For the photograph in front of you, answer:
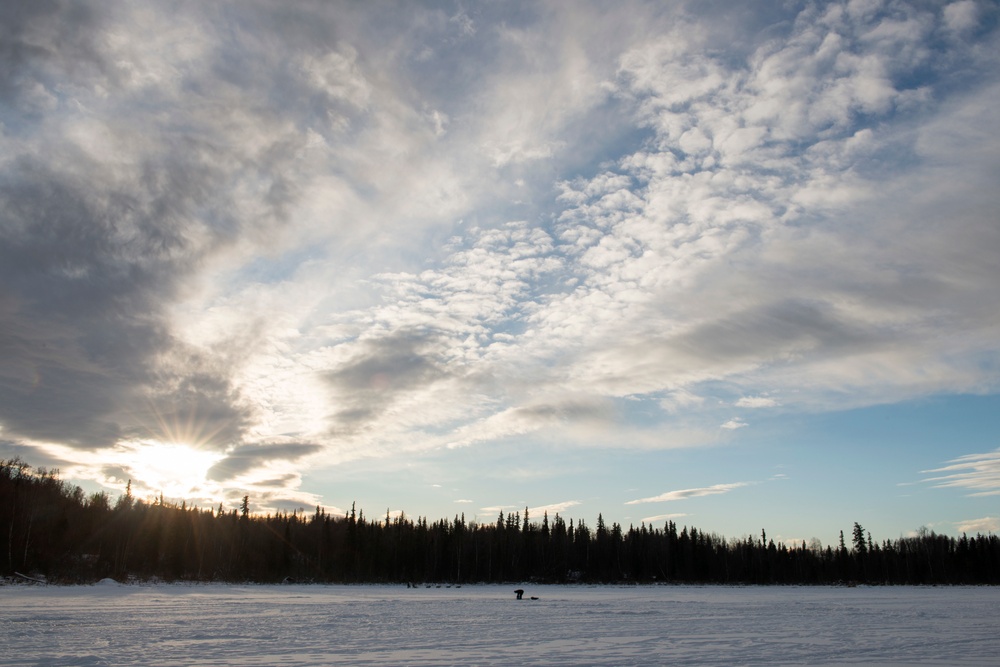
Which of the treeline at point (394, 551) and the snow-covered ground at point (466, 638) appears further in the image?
the treeline at point (394, 551)

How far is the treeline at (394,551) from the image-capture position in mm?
87625

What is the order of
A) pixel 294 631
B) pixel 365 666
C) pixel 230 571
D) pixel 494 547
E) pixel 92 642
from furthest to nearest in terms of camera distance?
pixel 494 547
pixel 230 571
pixel 294 631
pixel 92 642
pixel 365 666

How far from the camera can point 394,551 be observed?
422 ft

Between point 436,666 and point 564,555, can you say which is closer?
point 436,666

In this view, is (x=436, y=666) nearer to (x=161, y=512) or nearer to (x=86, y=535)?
(x=86, y=535)

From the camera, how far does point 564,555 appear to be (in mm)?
139125

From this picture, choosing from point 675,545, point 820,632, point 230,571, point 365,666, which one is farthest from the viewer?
point 675,545

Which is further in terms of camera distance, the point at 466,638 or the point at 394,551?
the point at 394,551

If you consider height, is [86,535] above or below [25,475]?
below

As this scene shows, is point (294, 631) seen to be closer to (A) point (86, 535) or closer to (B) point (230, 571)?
(A) point (86, 535)

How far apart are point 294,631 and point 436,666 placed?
35.3 feet

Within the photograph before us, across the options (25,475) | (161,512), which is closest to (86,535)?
(161,512)

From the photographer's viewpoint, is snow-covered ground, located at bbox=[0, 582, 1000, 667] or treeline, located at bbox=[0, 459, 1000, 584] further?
treeline, located at bbox=[0, 459, 1000, 584]

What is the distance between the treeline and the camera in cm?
8762
